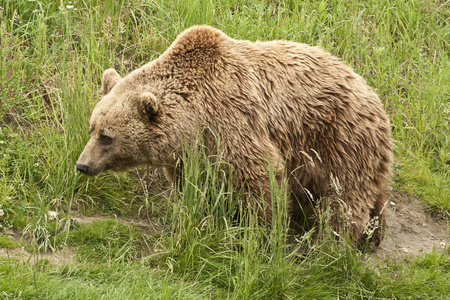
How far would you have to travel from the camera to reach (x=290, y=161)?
209 inches

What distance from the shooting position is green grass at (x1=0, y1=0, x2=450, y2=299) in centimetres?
440

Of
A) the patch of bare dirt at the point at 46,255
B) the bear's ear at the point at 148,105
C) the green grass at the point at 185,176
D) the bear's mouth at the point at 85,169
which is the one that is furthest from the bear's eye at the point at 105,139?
the patch of bare dirt at the point at 46,255

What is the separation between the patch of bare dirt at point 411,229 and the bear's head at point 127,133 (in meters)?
2.26

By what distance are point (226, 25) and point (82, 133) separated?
240cm

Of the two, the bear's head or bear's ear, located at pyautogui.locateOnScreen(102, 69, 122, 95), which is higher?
bear's ear, located at pyautogui.locateOnScreen(102, 69, 122, 95)

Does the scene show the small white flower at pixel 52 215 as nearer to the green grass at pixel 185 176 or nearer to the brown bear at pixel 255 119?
the green grass at pixel 185 176

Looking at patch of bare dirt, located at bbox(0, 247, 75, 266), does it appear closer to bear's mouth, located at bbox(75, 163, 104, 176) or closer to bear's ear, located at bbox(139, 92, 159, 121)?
bear's mouth, located at bbox(75, 163, 104, 176)

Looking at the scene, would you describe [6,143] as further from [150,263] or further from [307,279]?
[307,279]

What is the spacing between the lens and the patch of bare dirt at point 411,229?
5771mm

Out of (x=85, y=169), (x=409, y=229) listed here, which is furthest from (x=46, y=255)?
(x=409, y=229)

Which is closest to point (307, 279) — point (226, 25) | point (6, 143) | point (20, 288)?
point (20, 288)

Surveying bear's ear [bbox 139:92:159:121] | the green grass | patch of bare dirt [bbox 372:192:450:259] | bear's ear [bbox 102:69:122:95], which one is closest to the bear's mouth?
the green grass

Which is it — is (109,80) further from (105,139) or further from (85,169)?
(85,169)

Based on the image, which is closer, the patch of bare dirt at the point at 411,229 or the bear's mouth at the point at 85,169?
the bear's mouth at the point at 85,169
